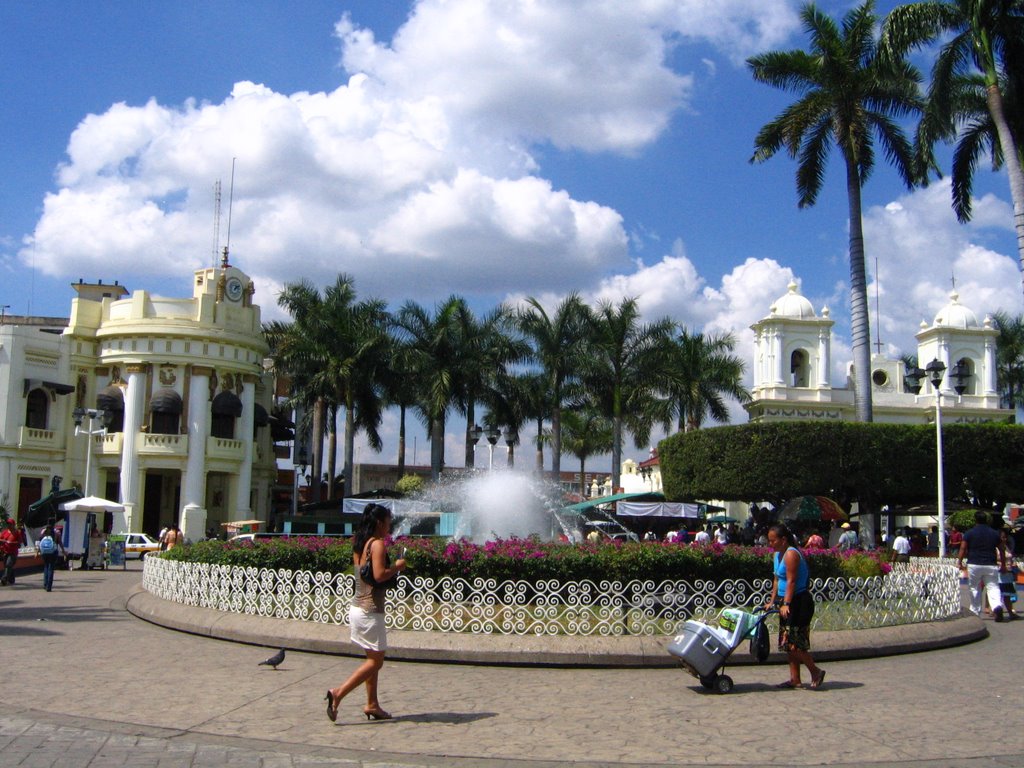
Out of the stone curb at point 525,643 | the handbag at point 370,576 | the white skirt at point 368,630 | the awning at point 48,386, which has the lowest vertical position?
the stone curb at point 525,643

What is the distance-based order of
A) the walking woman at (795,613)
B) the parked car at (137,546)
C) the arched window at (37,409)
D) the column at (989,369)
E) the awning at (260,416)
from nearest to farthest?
the walking woman at (795,613), the parked car at (137,546), the arched window at (37,409), the awning at (260,416), the column at (989,369)

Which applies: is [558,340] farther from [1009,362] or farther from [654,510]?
[1009,362]

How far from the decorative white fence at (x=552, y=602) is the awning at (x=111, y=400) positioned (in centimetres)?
3102

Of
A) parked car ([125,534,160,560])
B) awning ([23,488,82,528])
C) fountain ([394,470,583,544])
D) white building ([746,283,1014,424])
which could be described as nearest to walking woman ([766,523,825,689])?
fountain ([394,470,583,544])

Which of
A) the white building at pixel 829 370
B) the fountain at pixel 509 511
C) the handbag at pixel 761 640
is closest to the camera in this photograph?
the handbag at pixel 761 640

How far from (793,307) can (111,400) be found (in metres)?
35.3

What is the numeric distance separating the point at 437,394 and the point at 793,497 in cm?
1578

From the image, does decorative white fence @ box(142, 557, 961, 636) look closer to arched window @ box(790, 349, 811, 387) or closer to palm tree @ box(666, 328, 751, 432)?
palm tree @ box(666, 328, 751, 432)

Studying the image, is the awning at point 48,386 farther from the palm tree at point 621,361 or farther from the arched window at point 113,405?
the palm tree at point 621,361

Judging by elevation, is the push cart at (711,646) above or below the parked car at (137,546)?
above

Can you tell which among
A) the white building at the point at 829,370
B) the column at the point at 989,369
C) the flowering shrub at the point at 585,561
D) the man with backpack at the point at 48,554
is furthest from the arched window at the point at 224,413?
the column at the point at 989,369

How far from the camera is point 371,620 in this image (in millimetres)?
7641

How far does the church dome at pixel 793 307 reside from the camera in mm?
52812

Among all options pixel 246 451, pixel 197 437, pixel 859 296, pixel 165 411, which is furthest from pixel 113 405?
→ pixel 859 296
